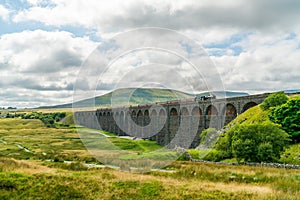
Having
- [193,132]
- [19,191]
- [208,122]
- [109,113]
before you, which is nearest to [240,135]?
[19,191]

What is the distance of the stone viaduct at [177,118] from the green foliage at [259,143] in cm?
1728

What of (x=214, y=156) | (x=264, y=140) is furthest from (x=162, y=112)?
(x=264, y=140)

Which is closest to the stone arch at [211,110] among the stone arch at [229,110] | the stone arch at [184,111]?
the stone arch at [229,110]

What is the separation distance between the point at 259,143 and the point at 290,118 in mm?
8831

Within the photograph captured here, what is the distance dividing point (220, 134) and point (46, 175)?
102 ft

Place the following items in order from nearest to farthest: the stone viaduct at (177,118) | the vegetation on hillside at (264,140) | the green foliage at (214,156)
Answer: the vegetation on hillside at (264,140), the green foliage at (214,156), the stone viaduct at (177,118)

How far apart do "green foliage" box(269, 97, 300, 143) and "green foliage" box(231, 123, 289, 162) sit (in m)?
5.97

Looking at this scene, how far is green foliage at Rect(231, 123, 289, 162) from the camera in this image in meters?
26.8

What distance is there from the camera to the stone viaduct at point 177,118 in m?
50.6

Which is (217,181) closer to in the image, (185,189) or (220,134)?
(185,189)

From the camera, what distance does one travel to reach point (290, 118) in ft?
111

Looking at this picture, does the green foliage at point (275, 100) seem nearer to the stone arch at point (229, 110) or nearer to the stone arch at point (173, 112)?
the stone arch at point (229, 110)

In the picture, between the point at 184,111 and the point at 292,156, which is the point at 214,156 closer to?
the point at 292,156

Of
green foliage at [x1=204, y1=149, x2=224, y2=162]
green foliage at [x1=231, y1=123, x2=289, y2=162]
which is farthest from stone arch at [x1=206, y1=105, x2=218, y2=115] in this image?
green foliage at [x1=231, y1=123, x2=289, y2=162]
